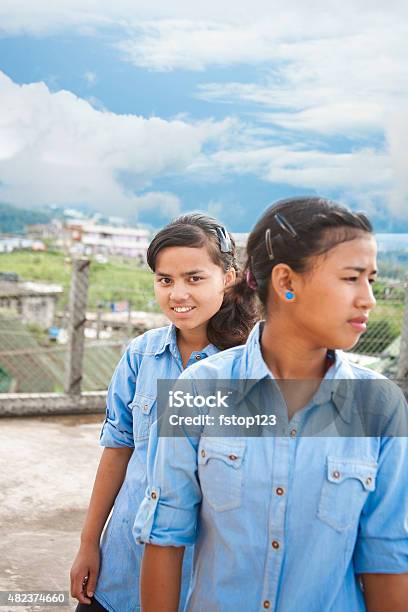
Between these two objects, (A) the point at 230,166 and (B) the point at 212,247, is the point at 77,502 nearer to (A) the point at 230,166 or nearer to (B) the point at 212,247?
(B) the point at 212,247

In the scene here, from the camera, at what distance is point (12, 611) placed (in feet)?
7.49

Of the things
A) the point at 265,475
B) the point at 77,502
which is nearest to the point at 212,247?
the point at 265,475

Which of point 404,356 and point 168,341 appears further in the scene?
point 404,356

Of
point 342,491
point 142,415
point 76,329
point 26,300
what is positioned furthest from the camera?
point 26,300

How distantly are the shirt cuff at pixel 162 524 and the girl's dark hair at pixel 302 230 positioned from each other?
14.3 inches

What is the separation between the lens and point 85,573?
1552mm

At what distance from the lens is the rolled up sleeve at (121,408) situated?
1.61m

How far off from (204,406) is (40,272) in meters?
19.3

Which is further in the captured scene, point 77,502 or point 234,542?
point 77,502

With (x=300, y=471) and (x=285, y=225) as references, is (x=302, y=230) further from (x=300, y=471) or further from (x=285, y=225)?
(x=300, y=471)

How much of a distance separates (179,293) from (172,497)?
509 mm

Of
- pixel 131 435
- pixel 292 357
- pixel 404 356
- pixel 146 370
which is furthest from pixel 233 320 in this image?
pixel 404 356

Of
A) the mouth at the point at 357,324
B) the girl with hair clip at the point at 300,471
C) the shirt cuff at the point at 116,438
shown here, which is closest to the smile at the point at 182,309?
the shirt cuff at the point at 116,438

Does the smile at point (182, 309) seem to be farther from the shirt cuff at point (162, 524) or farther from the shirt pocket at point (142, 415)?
the shirt cuff at point (162, 524)
